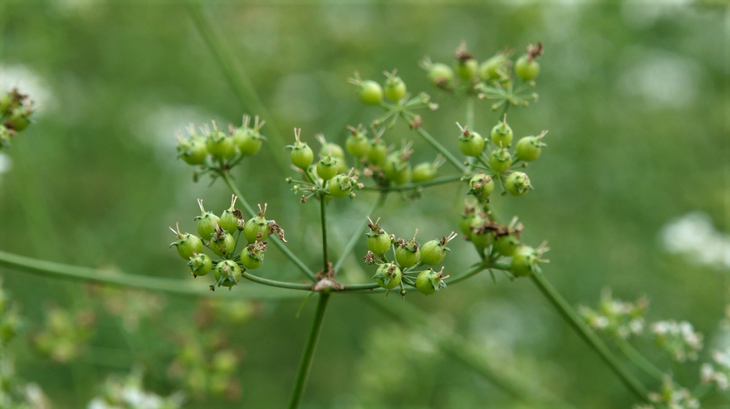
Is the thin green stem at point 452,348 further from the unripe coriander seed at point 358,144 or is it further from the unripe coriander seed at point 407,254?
the unripe coriander seed at point 407,254

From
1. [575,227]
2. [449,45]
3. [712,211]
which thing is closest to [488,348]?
[575,227]

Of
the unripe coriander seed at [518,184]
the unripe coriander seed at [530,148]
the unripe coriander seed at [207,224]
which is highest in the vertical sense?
the unripe coriander seed at [530,148]

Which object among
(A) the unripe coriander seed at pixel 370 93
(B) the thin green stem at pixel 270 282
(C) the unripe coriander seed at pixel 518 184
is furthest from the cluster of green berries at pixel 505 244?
(A) the unripe coriander seed at pixel 370 93

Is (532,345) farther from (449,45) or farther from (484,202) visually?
(484,202)

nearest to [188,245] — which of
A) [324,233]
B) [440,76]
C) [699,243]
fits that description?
[324,233]

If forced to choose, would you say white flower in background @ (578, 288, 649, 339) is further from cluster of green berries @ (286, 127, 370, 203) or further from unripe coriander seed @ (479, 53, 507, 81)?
cluster of green berries @ (286, 127, 370, 203)
